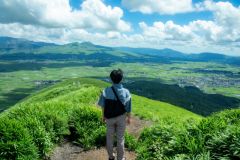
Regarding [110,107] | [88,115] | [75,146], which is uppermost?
[110,107]

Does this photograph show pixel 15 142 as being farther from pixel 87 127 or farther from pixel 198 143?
pixel 198 143

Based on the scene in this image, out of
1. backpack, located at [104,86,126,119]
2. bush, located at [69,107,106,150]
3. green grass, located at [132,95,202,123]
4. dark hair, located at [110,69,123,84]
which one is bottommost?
green grass, located at [132,95,202,123]

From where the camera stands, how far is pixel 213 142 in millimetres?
11883

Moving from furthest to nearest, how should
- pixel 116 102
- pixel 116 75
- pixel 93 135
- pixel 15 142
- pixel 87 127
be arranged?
pixel 87 127
pixel 93 135
pixel 116 102
pixel 116 75
pixel 15 142

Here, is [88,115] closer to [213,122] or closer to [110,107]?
[110,107]

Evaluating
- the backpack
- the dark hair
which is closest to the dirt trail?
the backpack

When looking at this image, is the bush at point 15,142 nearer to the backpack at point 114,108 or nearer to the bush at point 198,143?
the backpack at point 114,108

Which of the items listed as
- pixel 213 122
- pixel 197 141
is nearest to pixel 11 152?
pixel 197 141

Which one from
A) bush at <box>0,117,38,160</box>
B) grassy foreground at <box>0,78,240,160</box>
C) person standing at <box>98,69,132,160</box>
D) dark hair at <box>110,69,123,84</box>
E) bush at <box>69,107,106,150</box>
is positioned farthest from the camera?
bush at <box>69,107,106,150</box>

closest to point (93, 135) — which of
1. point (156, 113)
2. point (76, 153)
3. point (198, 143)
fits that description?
point (76, 153)

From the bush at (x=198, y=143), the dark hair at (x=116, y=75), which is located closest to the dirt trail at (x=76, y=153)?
the bush at (x=198, y=143)

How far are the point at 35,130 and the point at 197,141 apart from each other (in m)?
7.01

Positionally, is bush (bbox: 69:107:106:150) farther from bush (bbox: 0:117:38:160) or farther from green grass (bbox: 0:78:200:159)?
bush (bbox: 0:117:38:160)

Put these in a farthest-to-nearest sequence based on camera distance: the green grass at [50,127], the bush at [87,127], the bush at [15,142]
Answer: the bush at [87,127]
the green grass at [50,127]
the bush at [15,142]
